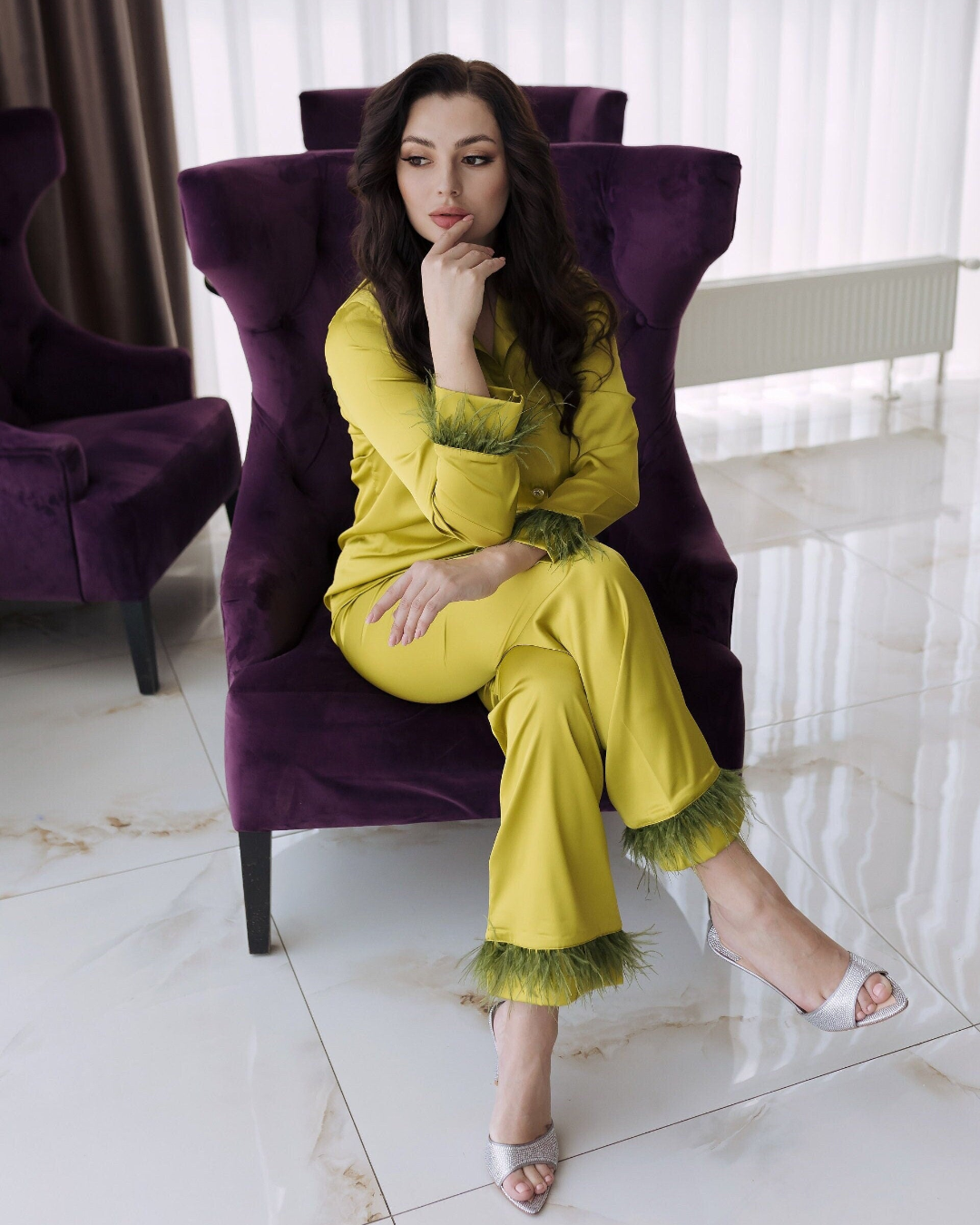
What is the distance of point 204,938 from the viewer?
1837mm

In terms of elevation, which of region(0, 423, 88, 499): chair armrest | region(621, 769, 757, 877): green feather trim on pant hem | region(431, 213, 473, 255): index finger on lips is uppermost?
region(431, 213, 473, 255): index finger on lips

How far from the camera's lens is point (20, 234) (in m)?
2.83

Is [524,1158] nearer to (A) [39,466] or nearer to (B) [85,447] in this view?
(A) [39,466]

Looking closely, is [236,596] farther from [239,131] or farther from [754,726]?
[239,131]

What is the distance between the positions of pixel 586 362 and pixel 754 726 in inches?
35.7

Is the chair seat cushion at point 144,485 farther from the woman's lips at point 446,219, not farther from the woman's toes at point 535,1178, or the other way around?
the woman's toes at point 535,1178

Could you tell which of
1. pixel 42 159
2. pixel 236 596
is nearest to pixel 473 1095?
pixel 236 596

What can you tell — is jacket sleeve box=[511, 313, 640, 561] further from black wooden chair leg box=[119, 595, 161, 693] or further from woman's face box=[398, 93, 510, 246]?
black wooden chair leg box=[119, 595, 161, 693]

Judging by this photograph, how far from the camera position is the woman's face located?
5.27 ft

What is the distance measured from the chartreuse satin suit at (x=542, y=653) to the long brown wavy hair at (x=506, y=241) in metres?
0.03

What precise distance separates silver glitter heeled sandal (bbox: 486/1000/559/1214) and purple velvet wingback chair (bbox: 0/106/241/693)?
1.34 metres

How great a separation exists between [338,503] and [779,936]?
1.02 meters

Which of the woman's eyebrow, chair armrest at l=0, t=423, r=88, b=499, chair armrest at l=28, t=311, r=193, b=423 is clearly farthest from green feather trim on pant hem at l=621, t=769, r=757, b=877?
chair armrest at l=28, t=311, r=193, b=423

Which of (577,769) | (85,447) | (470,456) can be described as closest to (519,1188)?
(577,769)
